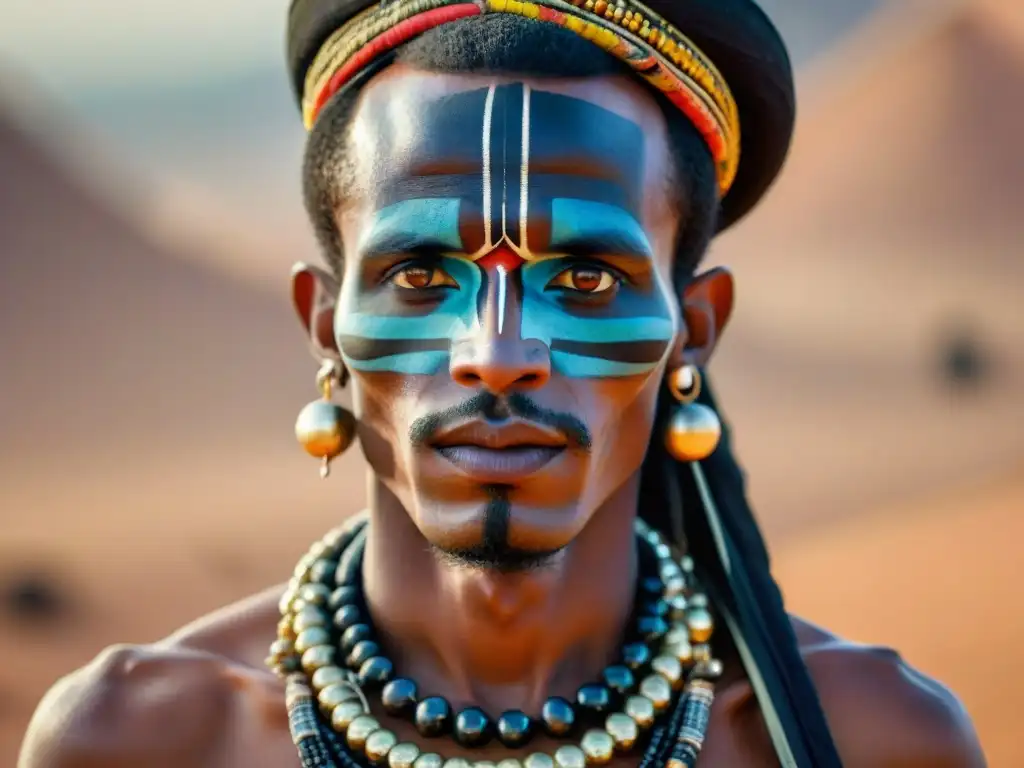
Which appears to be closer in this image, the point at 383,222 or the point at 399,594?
the point at 383,222

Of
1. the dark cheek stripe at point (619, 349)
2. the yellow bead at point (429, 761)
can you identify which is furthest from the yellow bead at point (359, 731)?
the dark cheek stripe at point (619, 349)

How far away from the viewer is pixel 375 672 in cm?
270

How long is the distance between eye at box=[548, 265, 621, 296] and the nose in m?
0.11

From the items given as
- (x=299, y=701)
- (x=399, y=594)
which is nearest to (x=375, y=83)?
(x=399, y=594)

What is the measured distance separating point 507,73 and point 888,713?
168 cm

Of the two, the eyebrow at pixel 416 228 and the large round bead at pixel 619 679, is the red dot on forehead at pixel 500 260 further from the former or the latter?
the large round bead at pixel 619 679

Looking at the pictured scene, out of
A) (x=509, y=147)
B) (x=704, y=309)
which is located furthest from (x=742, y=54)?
(x=509, y=147)

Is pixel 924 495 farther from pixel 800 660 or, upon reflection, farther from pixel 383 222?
pixel 383 222

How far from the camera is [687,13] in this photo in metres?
2.73

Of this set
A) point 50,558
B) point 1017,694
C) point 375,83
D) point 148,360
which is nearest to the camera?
point 375,83

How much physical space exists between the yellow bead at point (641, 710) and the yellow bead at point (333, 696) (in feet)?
1.96

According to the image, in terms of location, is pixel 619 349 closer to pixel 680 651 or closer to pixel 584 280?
pixel 584 280

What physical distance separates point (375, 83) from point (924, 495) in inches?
342


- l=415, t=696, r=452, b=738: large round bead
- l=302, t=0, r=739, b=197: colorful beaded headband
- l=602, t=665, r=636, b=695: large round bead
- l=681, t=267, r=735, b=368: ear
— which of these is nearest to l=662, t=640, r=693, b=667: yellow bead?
l=602, t=665, r=636, b=695: large round bead
